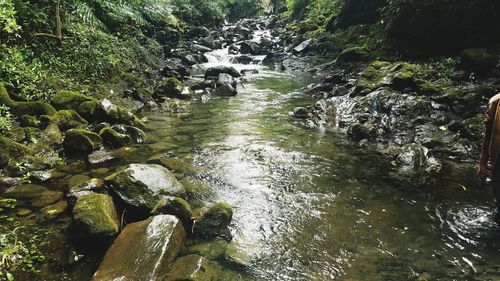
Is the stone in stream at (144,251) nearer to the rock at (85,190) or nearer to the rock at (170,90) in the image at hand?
the rock at (85,190)

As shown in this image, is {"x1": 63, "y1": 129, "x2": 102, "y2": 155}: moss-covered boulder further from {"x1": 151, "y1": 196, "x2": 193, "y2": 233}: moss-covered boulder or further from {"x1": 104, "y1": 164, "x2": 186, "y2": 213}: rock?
{"x1": 151, "y1": 196, "x2": 193, "y2": 233}: moss-covered boulder

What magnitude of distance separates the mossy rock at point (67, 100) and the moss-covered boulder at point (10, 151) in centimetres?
269

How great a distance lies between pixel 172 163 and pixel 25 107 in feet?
13.6

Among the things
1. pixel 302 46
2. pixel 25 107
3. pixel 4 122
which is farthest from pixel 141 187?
pixel 302 46

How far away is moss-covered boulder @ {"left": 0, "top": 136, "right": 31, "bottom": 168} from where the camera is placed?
626 centimetres

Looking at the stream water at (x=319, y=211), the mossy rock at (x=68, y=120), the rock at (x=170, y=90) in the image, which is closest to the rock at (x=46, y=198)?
the stream water at (x=319, y=211)

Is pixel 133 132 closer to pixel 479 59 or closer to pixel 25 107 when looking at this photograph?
pixel 25 107

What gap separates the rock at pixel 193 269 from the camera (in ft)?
13.4

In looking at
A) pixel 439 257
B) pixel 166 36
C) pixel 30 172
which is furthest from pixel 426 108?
pixel 166 36

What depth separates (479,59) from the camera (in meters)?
10.8

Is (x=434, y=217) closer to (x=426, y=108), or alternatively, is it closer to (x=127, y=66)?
(x=426, y=108)

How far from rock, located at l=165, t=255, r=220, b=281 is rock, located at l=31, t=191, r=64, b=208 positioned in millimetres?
2615

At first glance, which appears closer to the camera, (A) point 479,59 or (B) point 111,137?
(B) point 111,137

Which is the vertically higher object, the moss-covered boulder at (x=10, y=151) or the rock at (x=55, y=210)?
the moss-covered boulder at (x=10, y=151)
